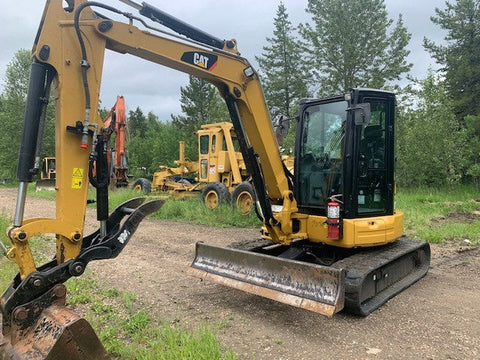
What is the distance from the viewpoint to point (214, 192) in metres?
12.5

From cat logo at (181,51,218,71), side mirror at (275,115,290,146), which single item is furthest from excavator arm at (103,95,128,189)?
cat logo at (181,51,218,71)

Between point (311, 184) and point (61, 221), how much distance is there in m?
3.21

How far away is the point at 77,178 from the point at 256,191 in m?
2.30

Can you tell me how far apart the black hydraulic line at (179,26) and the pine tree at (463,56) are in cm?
2187

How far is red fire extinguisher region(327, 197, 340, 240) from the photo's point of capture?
4676mm

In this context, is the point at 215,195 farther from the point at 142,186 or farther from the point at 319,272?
the point at 319,272

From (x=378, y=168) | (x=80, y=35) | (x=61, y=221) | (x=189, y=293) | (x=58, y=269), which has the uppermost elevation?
(x=80, y=35)

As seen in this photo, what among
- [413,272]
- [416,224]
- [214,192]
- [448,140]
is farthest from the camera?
[448,140]

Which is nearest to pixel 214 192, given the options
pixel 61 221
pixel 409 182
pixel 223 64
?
pixel 223 64

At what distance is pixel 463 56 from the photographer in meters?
23.3

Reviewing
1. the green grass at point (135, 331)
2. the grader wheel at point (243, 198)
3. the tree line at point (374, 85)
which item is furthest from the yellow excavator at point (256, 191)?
the tree line at point (374, 85)

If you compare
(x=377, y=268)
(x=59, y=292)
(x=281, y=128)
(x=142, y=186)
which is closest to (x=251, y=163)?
(x=281, y=128)

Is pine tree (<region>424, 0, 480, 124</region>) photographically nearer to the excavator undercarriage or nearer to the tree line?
the tree line

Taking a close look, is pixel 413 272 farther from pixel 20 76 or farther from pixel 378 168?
pixel 20 76
